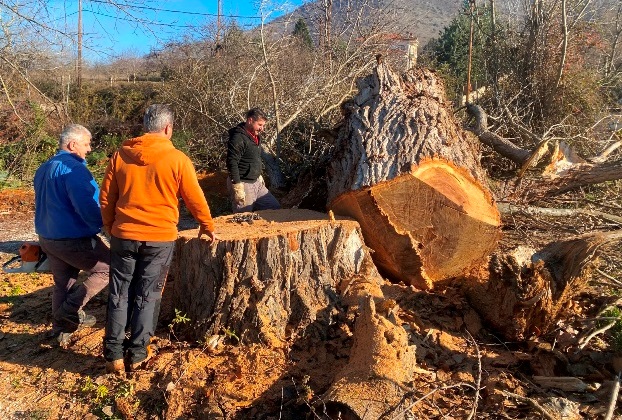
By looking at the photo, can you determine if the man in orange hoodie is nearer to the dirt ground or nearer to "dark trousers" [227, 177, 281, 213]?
the dirt ground

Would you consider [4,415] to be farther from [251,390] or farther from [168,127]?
[168,127]

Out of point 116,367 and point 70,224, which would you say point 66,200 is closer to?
point 70,224

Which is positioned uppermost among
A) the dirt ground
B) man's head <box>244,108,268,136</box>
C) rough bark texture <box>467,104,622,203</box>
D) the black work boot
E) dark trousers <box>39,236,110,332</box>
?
man's head <box>244,108,268,136</box>

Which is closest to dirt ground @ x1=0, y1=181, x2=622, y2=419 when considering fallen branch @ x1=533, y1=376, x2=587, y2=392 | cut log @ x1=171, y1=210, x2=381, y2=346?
fallen branch @ x1=533, y1=376, x2=587, y2=392

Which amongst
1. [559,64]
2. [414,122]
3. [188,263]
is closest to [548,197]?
[414,122]

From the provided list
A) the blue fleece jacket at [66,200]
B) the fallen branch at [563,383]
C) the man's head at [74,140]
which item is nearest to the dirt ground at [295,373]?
the fallen branch at [563,383]

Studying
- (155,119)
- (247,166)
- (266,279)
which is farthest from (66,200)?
(247,166)

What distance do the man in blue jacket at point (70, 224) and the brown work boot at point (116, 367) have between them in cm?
A: 66

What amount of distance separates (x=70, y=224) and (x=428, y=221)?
2666 mm

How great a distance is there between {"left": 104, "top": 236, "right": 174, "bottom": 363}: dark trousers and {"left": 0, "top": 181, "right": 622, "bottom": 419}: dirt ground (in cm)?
17

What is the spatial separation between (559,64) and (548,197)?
207 inches

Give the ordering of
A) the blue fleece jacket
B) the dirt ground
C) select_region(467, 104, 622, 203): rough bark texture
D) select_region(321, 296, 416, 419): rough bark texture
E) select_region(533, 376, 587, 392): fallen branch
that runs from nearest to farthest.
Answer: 1. select_region(321, 296, 416, 419): rough bark texture
2. the dirt ground
3. select_region(533, 376, 587, 392): fallen branch
4. the blue fleece jacket
5. select_region(467, 104, 622, 203): rough bark texture

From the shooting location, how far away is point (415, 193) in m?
3.73

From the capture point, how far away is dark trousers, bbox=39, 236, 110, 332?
348 centimetres
